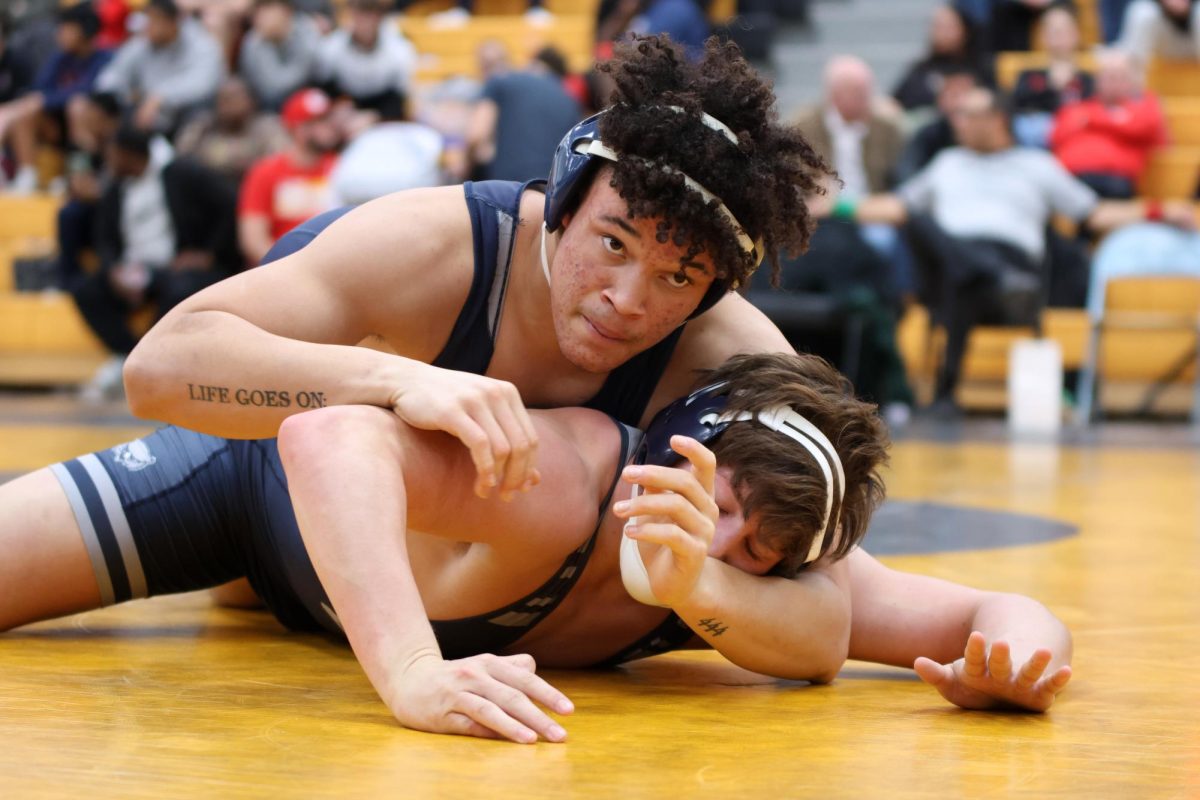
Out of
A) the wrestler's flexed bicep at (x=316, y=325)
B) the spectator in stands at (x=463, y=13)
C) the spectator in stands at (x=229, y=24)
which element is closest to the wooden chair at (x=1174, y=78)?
the spectator in stands at (x=463, y=13)

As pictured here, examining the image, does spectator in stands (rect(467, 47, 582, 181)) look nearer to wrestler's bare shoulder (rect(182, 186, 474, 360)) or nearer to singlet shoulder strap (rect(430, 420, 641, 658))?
wrestler's bare shoulder (rect(182, 186, 474, 360))

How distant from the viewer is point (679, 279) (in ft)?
8.00

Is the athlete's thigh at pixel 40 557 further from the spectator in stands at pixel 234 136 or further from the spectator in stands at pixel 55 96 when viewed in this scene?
the spectator in stands at pixel 55 96

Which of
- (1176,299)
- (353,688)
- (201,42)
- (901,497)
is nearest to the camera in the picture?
(353,688)

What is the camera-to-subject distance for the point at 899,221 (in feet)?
29.9

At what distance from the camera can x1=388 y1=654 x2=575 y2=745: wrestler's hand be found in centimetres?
194

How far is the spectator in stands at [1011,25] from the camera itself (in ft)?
36.4

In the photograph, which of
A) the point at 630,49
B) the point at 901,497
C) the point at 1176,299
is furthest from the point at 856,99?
the point at 630,49

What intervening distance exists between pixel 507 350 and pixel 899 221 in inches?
267

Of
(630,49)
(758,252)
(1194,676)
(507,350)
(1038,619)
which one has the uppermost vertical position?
(630,49)

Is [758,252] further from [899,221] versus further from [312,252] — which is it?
[899,221]

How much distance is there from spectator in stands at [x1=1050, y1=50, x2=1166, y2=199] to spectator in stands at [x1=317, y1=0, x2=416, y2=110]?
14.4ft

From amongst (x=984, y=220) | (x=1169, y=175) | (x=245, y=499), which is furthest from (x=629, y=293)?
(x=1169, y=175)

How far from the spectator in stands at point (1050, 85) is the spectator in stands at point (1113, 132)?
220 mm
